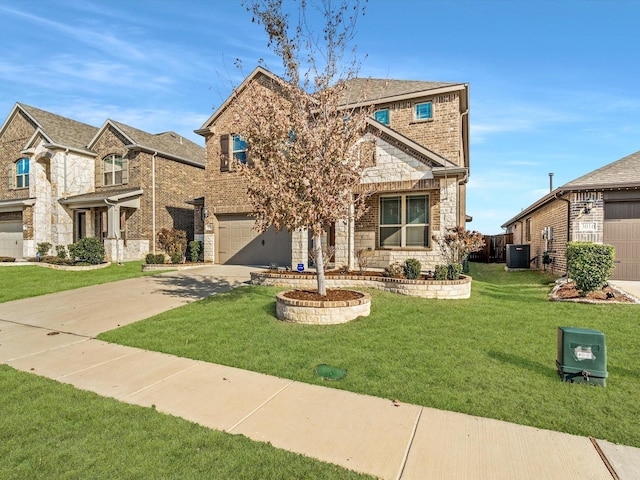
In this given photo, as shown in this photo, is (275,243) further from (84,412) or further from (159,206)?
(84,412)

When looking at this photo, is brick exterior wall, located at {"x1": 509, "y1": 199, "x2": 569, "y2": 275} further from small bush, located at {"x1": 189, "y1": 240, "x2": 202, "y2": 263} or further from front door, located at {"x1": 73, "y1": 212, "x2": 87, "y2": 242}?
front door, located at {"x1": 73, "y1": 212, "x2": 87, "y2": 242}

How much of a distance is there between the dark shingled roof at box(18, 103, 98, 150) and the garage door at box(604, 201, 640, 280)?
2710 cm

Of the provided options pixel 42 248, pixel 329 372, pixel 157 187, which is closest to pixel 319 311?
pixel 329 372

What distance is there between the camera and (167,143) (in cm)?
2159

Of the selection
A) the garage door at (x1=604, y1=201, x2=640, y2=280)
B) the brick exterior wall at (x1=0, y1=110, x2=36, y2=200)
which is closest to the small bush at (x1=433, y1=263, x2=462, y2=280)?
the garage door at (x1=604, y1=201, x2=640, y2=280)

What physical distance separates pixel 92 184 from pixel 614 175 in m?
26.7

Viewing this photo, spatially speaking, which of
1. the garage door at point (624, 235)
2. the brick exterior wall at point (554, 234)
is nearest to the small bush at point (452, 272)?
the brick exterior wall at point (554, 234)

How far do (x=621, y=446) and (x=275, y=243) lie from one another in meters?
13.4

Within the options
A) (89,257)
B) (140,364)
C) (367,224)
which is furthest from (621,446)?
(89,257)

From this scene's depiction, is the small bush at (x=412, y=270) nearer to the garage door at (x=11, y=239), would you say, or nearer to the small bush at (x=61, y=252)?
the small bush at (x=61, y=252)

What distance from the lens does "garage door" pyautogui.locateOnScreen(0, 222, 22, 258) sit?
885 inches

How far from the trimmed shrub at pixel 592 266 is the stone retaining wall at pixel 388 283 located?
8.82ft

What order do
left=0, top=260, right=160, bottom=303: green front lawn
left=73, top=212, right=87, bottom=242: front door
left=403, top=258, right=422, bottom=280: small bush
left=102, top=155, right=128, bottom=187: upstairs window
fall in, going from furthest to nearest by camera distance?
left=73, top=212, right=87, bottom=242: front door, left=102, top=155, right=128, bottom=187: upstairs window, left=0, top=260, right=160, bottom=303: green front lawn, left=403, top=258, right=422, bottom=280: small bush

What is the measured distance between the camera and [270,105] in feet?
24.0
